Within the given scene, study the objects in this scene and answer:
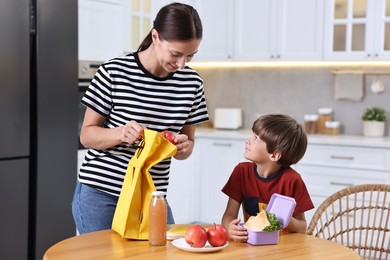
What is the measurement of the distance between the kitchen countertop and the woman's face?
252 centimetres

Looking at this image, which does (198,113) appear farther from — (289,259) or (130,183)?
(289,259)

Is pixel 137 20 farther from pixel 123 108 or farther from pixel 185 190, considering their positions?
pixel 123 108

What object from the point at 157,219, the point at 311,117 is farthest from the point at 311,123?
the point at 157,219

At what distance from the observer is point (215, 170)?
5.07 meters

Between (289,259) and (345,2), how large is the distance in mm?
3191

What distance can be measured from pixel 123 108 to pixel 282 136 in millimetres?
539

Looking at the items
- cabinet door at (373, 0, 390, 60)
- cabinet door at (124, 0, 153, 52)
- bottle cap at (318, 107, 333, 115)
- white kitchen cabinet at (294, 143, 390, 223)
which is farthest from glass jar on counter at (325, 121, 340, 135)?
cabinet door at (124, 0, 153, 52)

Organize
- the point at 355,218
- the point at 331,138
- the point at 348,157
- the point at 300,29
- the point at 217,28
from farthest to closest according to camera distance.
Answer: the point at 217,28
the point at 300,29
the point at 331,138
the point at 348,157
the point at 355,218

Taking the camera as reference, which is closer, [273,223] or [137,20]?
[273,223]

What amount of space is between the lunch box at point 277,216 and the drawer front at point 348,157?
2.47m

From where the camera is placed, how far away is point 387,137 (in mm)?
4723

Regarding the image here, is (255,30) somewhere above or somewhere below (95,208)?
above

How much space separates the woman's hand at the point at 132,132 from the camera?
6.63ft

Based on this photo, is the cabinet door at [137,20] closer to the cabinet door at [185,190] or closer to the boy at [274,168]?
the cabinet door at [185,190]
